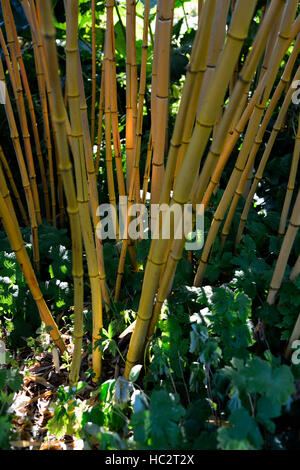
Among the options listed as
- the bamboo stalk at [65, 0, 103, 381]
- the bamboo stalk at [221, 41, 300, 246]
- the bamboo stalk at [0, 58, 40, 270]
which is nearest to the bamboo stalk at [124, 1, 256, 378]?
the bamboo stalk at [65, 0, 103, 381]

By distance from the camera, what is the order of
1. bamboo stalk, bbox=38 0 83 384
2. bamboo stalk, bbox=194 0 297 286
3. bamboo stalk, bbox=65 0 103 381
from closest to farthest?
bamboo stalk, bbox=38 0 83 384
bamboo stalk, bbox=65 0 103 381
bamboo stalk, bbox=194 0 297 286

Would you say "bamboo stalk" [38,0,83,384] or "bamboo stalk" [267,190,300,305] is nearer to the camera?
"bamboo stalk" [38,0,83,384]

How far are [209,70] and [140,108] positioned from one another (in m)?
0.22

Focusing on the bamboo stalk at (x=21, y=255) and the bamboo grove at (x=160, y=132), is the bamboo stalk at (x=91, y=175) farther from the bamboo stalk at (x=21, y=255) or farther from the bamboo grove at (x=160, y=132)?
the bamboo stalk at (x=21, y=255)

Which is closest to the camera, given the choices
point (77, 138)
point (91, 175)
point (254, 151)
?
point (77, 138)

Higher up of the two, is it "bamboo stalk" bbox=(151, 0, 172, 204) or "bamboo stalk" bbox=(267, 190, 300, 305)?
"bamboo stalk" bbox=(151, 0, 172, 204)

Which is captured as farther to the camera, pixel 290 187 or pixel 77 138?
pixel 290 187

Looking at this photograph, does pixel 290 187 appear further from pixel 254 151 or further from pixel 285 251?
pixel 285 251

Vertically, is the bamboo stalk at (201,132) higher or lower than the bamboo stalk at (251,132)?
lower

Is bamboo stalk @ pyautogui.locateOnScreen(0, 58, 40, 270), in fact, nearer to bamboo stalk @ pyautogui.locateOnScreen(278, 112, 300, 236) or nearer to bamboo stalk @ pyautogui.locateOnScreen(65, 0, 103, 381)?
bamboo stalk @ pyautogui.locateOnScreen(65, 0, 103, 381)

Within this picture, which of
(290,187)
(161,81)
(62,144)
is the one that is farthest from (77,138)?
(290,187)

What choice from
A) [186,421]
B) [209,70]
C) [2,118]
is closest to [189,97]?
[209,70]

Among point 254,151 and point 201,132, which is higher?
point 254,151

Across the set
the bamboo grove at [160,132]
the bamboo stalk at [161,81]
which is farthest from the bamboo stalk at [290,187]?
the bamboo stalk at [161,81]
